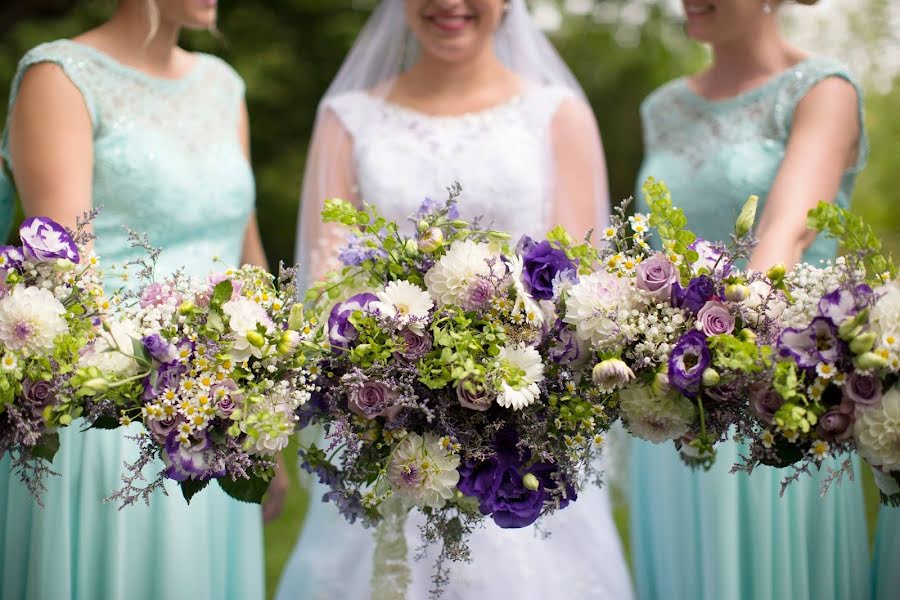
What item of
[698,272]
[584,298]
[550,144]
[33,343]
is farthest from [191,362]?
[550,144]

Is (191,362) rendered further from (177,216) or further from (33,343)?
(177,216)

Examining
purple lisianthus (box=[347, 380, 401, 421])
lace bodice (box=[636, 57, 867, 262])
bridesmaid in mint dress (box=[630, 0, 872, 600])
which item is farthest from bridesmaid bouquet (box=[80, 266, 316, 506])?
lace bodice (box=[636, 57, 867, 262])

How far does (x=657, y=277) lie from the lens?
1.96 meters

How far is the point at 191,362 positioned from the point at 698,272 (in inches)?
38.6

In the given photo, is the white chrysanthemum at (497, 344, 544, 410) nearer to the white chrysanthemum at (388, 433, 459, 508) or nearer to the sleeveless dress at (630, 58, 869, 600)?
the white chrysanthemum at (388, 433, 459, 508)

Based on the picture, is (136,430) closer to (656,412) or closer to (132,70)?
(132,70)

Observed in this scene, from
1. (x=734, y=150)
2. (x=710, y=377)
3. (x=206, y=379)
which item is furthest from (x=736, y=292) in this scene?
(x=734, y=150)

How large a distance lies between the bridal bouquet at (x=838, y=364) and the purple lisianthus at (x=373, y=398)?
2.24 ft

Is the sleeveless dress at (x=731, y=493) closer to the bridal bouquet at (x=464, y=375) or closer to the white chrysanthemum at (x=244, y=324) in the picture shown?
the bridal bouquet at (x=464, y=375)

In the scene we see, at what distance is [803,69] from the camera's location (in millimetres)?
3152

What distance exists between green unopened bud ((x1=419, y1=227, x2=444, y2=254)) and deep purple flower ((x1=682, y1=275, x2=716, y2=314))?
488 mm

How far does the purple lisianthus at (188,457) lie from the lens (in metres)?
1.93

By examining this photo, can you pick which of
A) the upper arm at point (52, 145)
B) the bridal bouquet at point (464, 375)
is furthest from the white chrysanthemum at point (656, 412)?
the upper arm at point (52, 145)

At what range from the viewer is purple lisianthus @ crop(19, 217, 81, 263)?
202 centimetres
